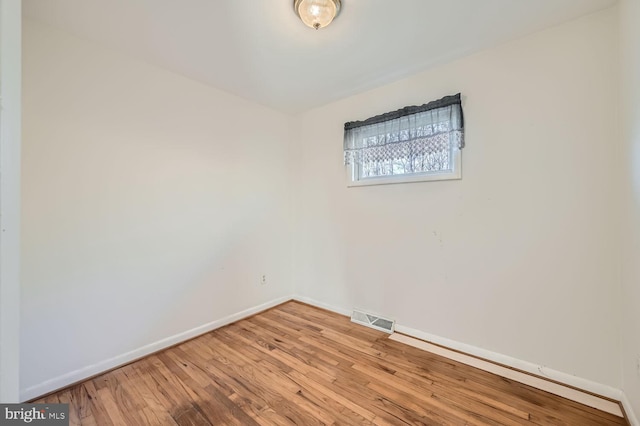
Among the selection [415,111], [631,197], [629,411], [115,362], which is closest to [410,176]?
[415,111]

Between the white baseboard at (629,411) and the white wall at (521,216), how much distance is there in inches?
3.3

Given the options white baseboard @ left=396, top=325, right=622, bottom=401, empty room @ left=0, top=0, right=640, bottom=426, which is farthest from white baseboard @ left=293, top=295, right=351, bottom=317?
white baseboard @ left=396, top=325, right=622, bottom=401

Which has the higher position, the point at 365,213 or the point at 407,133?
the point at 407,133

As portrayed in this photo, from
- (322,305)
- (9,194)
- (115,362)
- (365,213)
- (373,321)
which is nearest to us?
(9,194)

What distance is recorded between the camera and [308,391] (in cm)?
168

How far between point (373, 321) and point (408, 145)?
5.80 feet

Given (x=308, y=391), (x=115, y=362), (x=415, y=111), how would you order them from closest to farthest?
(x=308, y=391) < (x=115, y=362) < (x=415, y=111)

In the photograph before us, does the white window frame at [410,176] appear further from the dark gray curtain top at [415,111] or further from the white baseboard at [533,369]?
the white baseboard at [533,369]

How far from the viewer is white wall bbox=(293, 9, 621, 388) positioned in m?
1.62

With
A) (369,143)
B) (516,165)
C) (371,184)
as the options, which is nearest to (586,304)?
(516,165)

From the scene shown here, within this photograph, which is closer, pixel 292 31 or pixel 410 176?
pixel 292 31

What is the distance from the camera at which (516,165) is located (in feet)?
6.16

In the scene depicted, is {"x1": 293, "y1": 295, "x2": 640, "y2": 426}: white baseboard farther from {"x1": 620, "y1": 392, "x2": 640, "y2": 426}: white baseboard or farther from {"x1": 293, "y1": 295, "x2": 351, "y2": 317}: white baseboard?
{"x1": 293, "y1": 295, "x2": 351, "y2": 317}: white baseboard

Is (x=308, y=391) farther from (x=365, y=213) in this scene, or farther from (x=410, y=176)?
(x=410, y=176)
